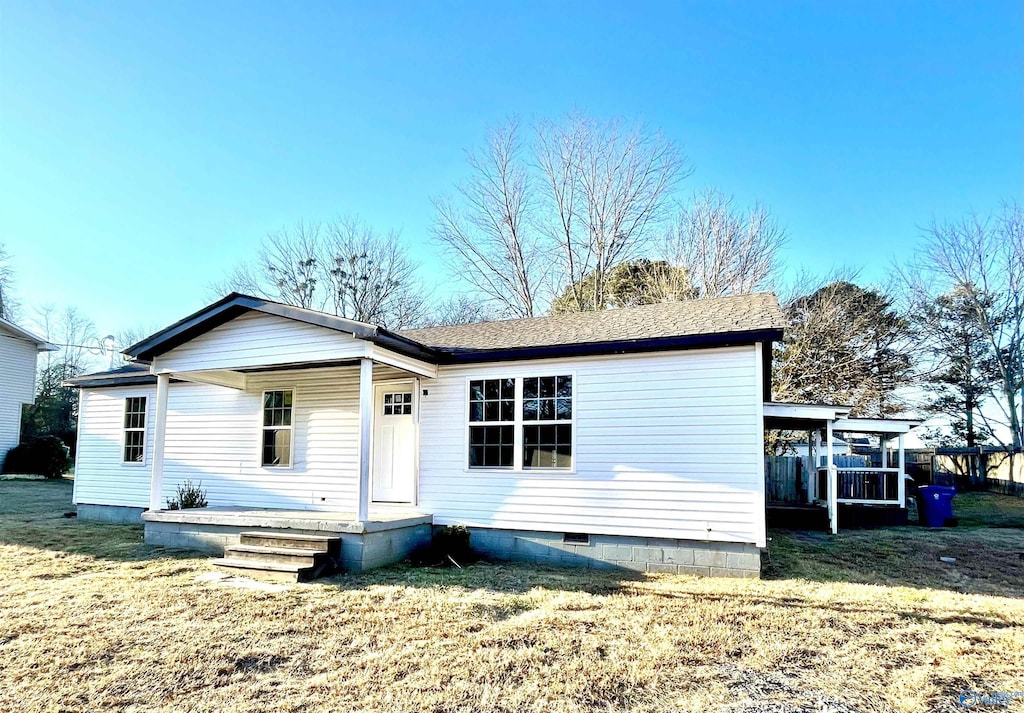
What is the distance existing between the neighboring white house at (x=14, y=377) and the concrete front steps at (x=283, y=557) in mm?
22174

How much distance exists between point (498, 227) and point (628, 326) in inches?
609

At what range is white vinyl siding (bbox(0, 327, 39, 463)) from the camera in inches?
934

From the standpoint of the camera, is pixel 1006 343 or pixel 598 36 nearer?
pixel 598 36

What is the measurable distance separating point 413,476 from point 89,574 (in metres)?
4.30

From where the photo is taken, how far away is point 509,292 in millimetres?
23859

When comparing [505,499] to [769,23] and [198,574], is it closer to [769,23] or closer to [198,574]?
[198,574]

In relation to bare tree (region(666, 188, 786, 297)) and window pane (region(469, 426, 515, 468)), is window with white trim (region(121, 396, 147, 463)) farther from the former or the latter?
bare tree (region(666, 188, 786, 297))

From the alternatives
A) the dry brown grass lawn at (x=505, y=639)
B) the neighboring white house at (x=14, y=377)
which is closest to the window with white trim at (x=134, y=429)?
the dry brown grass lawn at (x=505, y=639)

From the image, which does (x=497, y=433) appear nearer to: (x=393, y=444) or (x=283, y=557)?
(x=393, y=444)

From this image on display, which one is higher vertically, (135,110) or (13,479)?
(135,110)

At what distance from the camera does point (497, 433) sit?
8898 mm

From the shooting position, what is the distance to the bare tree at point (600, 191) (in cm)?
2212

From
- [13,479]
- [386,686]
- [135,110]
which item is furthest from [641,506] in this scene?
[13,479]

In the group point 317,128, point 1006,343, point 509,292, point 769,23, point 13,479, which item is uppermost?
point 769,23
